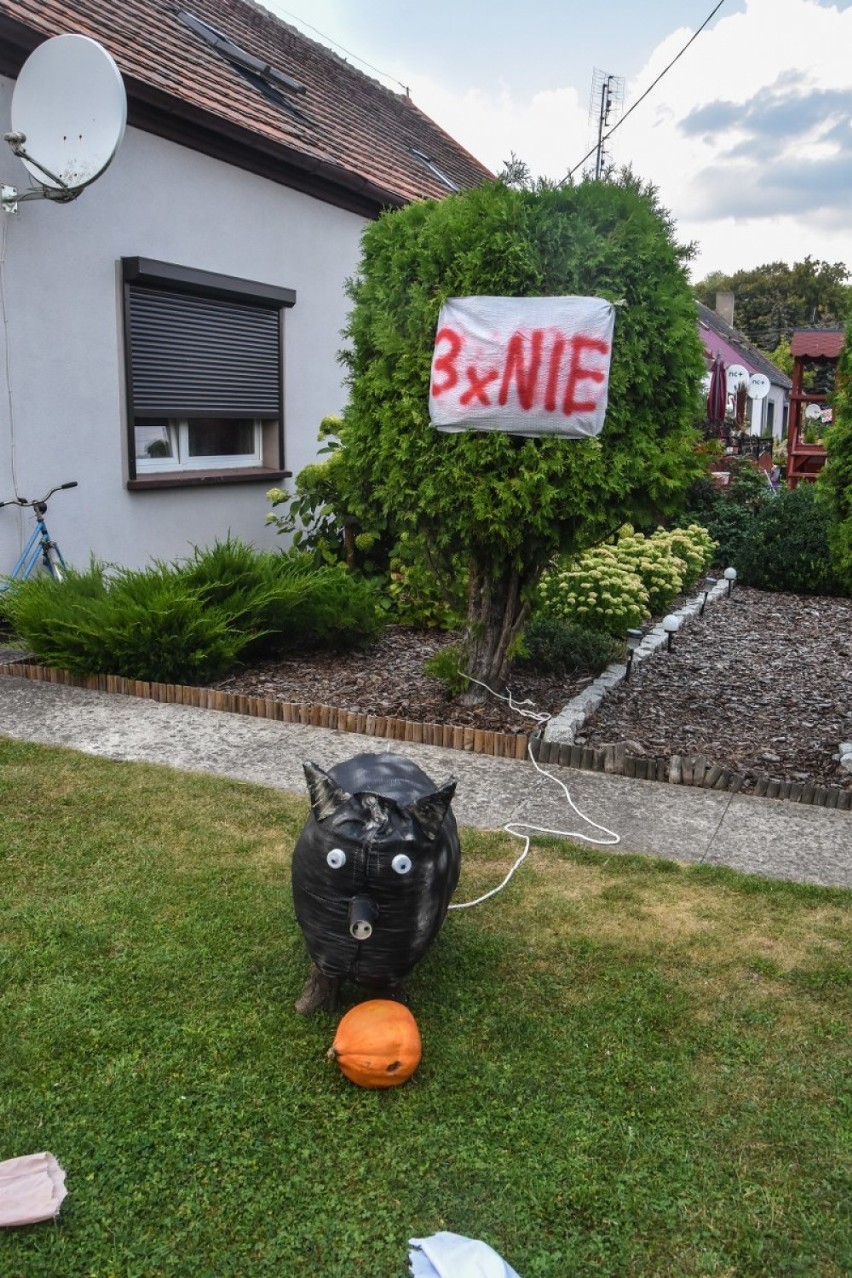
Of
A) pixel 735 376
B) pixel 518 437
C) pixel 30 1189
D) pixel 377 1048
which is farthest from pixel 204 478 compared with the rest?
pixel 735 376

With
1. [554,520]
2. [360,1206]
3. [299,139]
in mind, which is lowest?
[360,1206]

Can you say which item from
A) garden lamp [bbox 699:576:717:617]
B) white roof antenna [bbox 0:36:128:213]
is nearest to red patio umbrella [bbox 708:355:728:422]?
garden lamp [bbox 699:576:717:617]

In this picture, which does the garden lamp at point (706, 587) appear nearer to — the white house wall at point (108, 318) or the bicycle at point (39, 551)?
the white house wall at point (108, 318)

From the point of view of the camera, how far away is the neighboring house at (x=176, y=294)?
7375mm

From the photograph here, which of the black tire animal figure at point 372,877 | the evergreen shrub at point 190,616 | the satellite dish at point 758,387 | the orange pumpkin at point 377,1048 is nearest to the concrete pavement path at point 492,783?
the evergreen shrub at point 190,616

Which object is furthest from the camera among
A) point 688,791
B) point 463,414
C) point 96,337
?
point 96,337

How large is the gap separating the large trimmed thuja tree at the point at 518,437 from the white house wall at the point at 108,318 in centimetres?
303

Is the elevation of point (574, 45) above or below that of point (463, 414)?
above

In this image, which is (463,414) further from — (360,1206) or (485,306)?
(360,1206)

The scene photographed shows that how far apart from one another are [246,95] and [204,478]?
398cm

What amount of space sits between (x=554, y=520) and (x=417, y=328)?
4.04 feet

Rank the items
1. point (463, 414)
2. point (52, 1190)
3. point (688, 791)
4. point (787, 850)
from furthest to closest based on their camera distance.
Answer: point (463, 414) < point (688, 791) < point (787, 850) < point (52, 1190)

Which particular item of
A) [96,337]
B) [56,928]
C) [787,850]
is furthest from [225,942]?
[96,337]

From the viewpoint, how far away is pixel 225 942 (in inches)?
128
